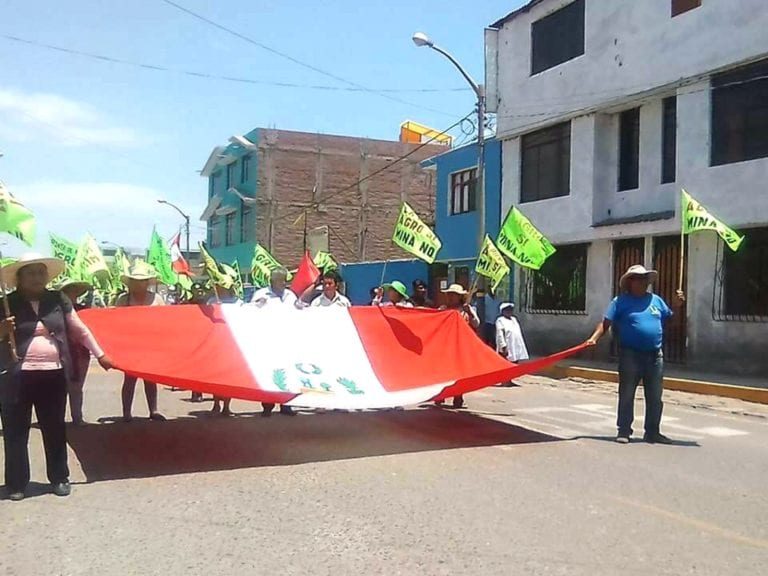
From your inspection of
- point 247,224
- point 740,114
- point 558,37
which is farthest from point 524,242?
point 247,224

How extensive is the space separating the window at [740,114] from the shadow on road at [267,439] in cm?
862

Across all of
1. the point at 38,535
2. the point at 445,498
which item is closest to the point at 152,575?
the point at 38,535

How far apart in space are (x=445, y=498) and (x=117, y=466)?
9.44ft

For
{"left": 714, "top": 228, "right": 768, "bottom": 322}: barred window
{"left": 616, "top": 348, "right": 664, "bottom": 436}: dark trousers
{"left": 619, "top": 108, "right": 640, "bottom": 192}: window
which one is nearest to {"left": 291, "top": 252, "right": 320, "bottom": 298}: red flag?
{"left": 616, "top": 348, "right": 664, "bottom": 436}: dark trousers

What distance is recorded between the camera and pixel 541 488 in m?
6.56

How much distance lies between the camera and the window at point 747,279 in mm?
15445

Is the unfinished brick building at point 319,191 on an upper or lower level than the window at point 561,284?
upper

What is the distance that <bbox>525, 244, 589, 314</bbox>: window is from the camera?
A: 20.2 m

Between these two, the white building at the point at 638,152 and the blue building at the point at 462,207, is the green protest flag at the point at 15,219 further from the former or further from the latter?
the blue building at the point at 462,207

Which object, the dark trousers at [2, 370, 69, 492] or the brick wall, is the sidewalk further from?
the brick wall

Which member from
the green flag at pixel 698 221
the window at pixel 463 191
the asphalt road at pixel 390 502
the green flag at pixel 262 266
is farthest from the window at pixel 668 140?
the green flag at pixel 262 266

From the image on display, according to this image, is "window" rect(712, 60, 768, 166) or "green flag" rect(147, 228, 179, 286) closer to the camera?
"window" rect(712, 60, 768, 166)

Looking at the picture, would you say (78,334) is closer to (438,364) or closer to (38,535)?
(38,535)

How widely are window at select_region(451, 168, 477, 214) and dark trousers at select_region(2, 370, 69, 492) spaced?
1958cm
